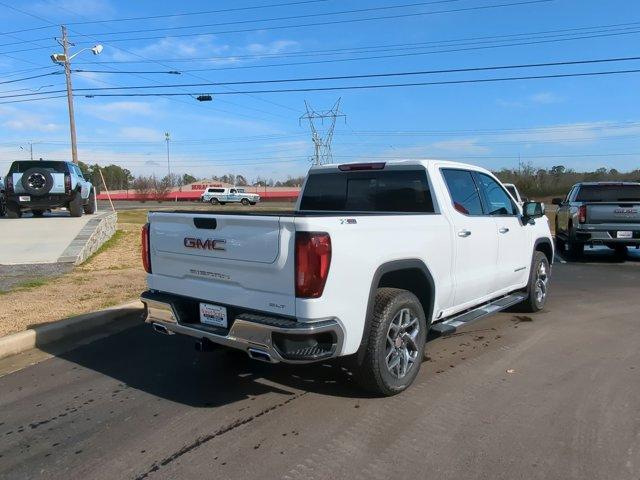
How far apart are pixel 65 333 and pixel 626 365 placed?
18.8ft

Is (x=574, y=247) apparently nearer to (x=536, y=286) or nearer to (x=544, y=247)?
(x=544, y=247)

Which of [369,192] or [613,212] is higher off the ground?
[369,192]

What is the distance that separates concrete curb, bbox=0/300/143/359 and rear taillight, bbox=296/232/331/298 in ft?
11.7

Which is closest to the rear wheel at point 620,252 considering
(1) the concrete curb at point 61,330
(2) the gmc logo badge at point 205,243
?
(1) the concrete curb at point 61,330

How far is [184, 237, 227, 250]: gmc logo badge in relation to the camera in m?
4.07

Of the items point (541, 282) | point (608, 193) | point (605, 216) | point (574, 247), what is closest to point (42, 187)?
point (541, 282)

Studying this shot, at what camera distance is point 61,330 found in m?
6.05

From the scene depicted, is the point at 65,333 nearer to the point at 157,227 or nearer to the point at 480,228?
the point at 157,227

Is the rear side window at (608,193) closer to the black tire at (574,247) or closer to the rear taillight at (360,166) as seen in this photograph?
the black tire at (574,247)

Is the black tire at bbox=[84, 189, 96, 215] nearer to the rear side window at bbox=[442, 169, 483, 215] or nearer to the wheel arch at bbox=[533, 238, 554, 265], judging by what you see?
the wheel arch at bbox=[533, 238, 554, 265]

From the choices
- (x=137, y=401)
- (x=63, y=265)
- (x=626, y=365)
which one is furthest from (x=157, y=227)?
(x=63, y=265)

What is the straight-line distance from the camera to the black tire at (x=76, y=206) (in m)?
16.3

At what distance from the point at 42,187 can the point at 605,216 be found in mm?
14581

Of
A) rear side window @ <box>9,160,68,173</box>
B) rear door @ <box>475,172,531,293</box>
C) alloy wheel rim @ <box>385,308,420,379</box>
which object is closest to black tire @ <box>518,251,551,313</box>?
rear door @ <box>475,172,531,293</box>
